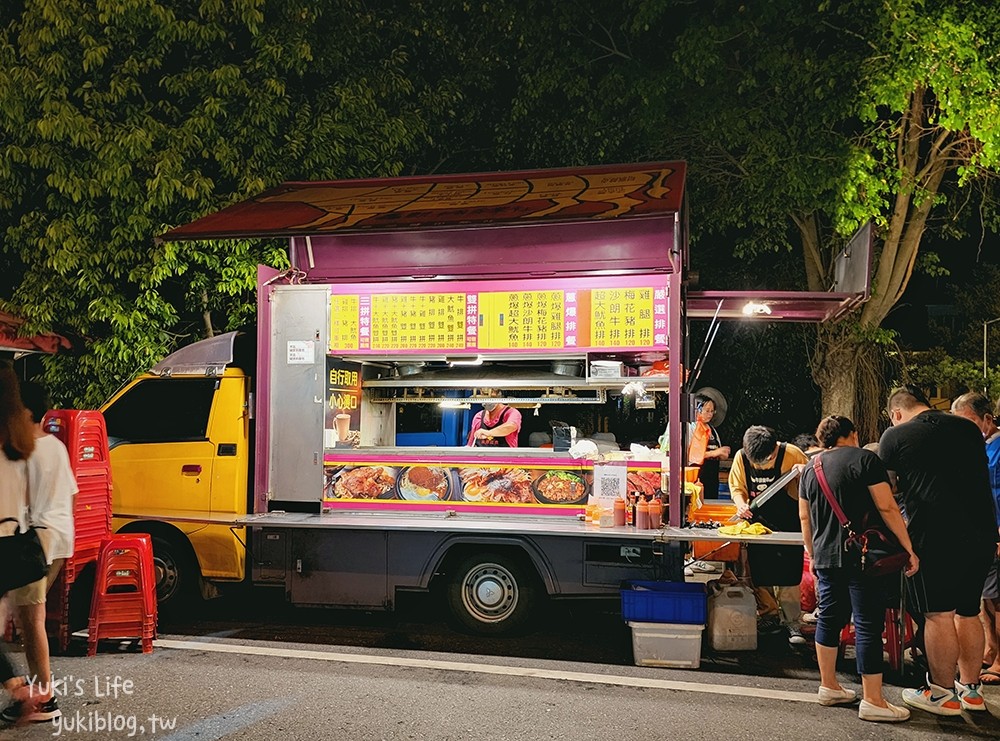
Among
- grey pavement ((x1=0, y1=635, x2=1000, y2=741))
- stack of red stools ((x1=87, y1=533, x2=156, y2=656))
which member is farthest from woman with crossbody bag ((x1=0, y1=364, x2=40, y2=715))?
stack of red stools ((x1=87, y1=533, x2=156, y2=656))

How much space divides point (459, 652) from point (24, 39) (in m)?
8.69

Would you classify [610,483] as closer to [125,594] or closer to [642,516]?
[642,516]

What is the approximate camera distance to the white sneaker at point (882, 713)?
4.70 meters

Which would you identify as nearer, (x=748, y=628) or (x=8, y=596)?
(x=8, y=596)

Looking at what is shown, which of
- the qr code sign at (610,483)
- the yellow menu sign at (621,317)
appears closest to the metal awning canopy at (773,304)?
the yellow menu sign at (621,317)

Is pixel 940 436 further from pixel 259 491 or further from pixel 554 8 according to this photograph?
pixel 554 8

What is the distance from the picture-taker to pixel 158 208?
9891mm

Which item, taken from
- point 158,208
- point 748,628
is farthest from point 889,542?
point 158,208

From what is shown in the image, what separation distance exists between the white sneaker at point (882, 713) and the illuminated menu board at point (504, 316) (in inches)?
121

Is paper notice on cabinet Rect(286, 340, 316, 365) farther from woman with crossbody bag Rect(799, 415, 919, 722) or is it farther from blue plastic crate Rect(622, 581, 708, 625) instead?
woman with crossbody bag Rect(799, 415, 919, 722)

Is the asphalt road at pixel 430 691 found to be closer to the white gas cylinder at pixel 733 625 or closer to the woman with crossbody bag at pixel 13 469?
the white gas cylinder at pixel 733 625

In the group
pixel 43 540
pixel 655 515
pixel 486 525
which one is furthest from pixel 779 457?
pixel 43 540

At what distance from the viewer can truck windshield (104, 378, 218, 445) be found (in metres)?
7.25

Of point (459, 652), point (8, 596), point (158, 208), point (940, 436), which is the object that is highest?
point (158, 208)
